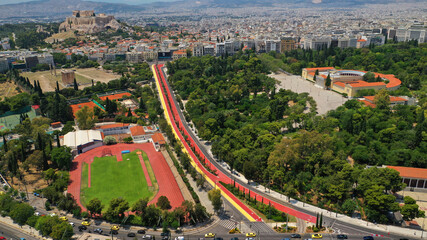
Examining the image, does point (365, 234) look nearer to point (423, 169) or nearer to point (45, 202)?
point (423, 169)

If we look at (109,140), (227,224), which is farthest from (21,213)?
(109,140)

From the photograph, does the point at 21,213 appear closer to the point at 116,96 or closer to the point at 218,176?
the point at 218,176

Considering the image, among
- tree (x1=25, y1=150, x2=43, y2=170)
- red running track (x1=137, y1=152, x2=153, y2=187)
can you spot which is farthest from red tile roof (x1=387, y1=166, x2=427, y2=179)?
tree (x1=25, y1=150, x2=43, y2=170)

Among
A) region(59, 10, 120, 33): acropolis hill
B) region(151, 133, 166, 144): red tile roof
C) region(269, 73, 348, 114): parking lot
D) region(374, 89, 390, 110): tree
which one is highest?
region(59, 10, 120, 33): acropolis hill

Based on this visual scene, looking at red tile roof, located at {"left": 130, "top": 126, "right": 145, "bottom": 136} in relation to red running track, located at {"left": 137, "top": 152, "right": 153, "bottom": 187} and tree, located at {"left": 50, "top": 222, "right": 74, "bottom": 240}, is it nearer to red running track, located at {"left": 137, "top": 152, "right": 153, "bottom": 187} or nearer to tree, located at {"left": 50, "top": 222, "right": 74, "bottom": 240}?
red running track, located at {"left": 137, "top": 152, "right": 153, "bottom": 187}

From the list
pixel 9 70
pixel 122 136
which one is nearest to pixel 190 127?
pixel 122 136
